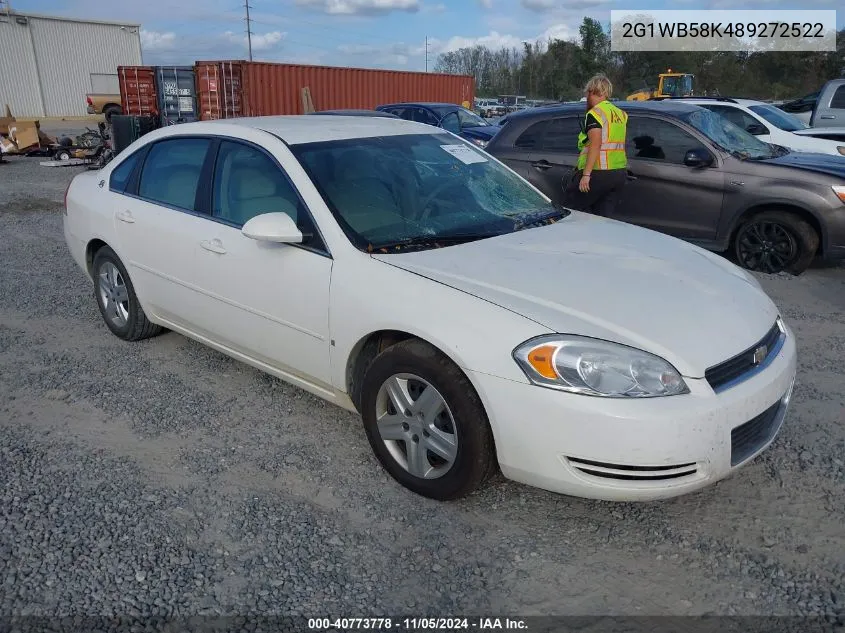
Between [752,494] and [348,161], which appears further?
[348,161]

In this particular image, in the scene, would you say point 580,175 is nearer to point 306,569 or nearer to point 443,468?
point 443,468

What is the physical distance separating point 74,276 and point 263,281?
13.9 feet

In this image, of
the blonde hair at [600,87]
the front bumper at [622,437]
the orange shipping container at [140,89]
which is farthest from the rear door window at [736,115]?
the orange shipping container at [140,89]

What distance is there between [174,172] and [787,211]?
5453mm

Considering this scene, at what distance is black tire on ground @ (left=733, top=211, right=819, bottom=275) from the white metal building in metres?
42.3

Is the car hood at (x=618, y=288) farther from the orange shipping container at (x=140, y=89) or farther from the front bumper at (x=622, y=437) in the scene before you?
the orange shipping container at (x=140, y=89)

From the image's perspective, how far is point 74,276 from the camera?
271 inches

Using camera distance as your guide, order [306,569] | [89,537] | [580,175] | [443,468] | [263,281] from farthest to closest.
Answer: [580,175], [263,281], [443,468], [89,537], [306,569]

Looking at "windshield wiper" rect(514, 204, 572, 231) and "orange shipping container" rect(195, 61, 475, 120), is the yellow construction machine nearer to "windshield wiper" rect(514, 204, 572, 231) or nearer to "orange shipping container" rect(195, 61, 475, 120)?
"orange shipping container" rect(195, 61, 475, 120)

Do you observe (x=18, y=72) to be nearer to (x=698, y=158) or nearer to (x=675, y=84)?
(x=675, y=84)

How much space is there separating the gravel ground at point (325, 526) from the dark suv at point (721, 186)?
Result: 2819 mm

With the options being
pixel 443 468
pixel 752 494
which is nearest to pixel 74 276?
pixel 443 468

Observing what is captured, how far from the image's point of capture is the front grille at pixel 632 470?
101 inches

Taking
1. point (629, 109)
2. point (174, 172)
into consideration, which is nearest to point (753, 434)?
point (174, 172)
